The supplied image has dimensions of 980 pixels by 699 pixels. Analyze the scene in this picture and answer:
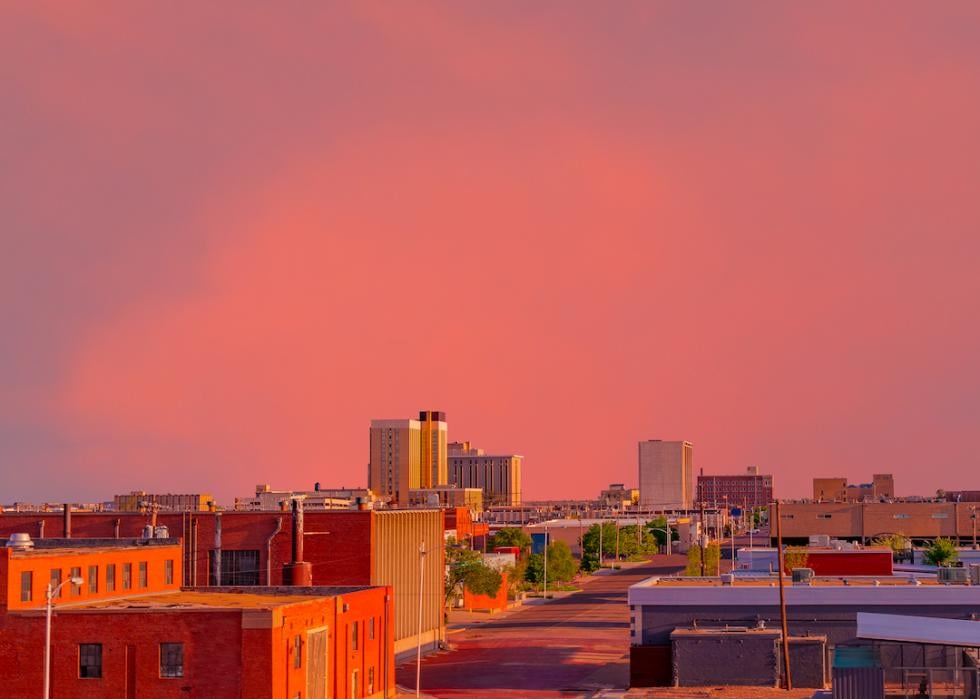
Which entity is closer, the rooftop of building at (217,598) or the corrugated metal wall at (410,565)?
the rooftop of building at (217,598)

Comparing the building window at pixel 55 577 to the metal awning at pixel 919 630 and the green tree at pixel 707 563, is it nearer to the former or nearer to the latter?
the metal awning at pixel 919 630

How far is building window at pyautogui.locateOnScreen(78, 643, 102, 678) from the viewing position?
66.2m

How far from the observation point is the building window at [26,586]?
6856 centimetres

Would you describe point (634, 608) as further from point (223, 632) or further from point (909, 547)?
point (909, 547)

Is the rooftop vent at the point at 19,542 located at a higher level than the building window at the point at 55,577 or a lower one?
higher

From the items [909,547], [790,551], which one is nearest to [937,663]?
[790,551]

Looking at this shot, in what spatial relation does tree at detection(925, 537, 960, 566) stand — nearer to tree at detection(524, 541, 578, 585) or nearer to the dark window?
tree at detection(524, 541, 578, 585)

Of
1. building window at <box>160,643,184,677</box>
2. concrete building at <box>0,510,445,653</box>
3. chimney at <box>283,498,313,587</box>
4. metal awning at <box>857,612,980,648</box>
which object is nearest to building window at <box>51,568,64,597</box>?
building window at <box>160,643,184,677</box>

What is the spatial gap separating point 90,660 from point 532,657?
42030 mm

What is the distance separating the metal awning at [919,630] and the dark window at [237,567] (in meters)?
52.0

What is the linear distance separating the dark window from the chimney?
16.2 ft

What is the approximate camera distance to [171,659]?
65875mm

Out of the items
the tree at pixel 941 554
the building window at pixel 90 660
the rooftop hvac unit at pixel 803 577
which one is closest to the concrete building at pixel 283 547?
the rooftop hvac unit at pixel 803 577

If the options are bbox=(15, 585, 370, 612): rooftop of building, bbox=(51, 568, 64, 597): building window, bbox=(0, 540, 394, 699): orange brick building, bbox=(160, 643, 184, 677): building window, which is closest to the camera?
bbox=(0, 540, 394, 699): orange brick building
